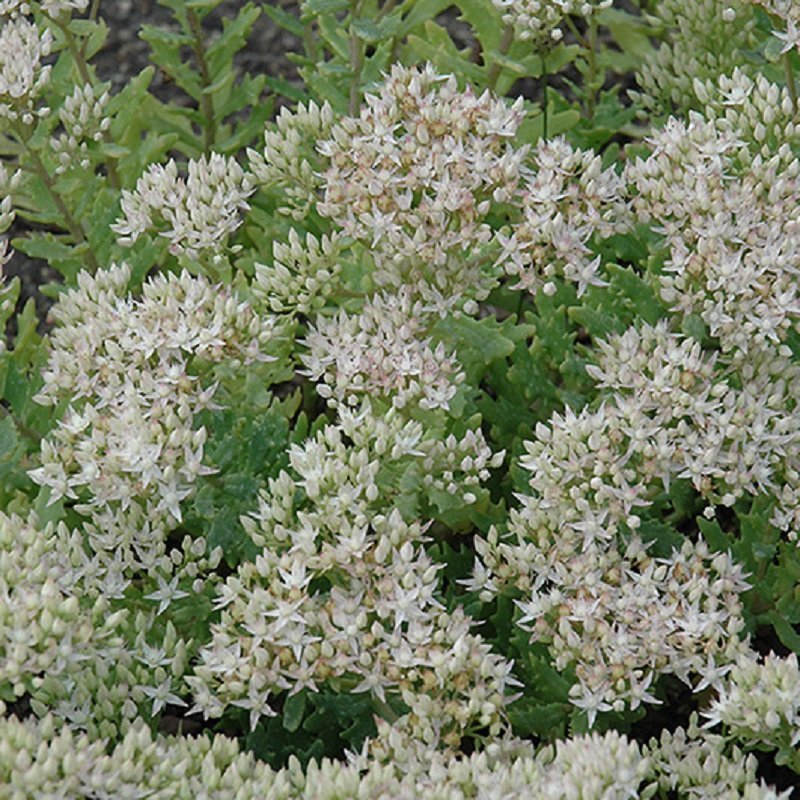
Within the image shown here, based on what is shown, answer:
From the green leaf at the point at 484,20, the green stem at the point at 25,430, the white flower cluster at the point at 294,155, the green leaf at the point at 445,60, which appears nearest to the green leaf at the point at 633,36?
the green leaf at the point at 445,60

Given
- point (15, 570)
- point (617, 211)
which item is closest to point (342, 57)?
point (617, 211)

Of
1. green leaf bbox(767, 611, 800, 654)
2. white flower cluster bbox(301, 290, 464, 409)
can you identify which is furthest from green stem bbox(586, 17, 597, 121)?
green leaf bbox(767, 611, 800, 654)

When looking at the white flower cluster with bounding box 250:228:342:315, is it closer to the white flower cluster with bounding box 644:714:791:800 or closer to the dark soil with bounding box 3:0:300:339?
the white flower cluster with bounding box 644:714:791:800

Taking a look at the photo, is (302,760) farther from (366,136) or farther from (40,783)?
(366,136)

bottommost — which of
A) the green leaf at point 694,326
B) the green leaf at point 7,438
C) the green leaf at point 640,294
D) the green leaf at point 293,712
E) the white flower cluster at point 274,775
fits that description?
the green leaf at point 293,712

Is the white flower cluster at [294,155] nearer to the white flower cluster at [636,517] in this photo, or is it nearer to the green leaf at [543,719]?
the white flower cluster at [636,517]
